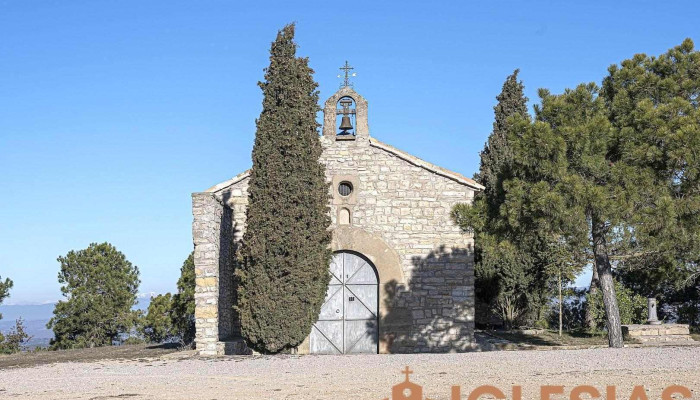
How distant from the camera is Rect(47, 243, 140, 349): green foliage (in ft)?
75.0

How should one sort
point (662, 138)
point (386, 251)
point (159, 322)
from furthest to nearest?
1. point (159, 322)
2. point (386, 251)
3. point (662, 138)

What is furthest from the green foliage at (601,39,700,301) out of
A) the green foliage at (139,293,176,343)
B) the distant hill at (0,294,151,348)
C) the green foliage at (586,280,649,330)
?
the distant hill at (0,294,151,348)

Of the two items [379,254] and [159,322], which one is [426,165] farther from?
[159,322]

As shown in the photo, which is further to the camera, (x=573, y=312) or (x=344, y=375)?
(x=573, y=312)

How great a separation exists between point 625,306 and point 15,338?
17813 millimetres

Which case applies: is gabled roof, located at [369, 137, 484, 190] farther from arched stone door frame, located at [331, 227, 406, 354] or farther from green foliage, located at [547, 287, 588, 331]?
green foliage, located at [547, 287, 588, 331]

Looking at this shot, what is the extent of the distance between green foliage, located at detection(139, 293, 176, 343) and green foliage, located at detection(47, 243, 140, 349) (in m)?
0.47

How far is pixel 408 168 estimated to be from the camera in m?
17.2

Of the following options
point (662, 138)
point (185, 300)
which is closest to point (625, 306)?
point (662, 138)

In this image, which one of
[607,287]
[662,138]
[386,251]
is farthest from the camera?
[386,251]

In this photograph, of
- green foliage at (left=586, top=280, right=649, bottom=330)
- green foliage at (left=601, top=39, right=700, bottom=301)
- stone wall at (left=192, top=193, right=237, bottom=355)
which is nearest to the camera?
green foliage at (left=601, top=39, right=700, bottom=301)

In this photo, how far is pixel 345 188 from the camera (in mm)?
17250

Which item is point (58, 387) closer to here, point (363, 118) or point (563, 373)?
point (563, 373)

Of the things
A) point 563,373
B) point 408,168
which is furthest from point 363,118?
point 563,373
